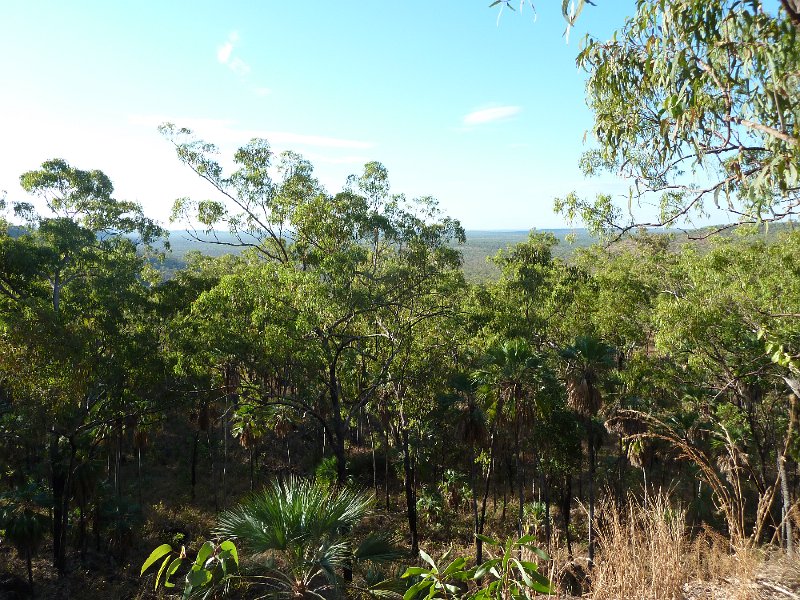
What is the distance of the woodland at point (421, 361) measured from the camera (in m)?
5.34

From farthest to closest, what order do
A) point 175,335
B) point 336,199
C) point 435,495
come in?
point 435,495 < point 336,199 < point 175,335

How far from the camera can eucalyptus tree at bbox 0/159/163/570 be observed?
39.1 ft

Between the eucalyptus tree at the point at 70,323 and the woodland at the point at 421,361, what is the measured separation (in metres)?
0.09

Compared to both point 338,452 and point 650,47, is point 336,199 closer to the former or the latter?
point 338,452

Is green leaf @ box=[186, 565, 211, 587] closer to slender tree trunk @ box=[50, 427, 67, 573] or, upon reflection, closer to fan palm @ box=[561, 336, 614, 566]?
fan palm @ box=[561, 336, 614, 566]

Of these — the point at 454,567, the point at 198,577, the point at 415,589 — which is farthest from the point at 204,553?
the point at 454,567

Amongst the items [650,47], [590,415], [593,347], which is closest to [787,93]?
[650,47]

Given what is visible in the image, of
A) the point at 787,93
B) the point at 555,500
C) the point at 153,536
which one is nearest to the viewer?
the point at 787,93

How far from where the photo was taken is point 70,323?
13.3 metres

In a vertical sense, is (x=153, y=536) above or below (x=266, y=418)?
below

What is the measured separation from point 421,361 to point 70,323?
33.8 ft

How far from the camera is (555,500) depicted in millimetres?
25953

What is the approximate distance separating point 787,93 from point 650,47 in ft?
5.89

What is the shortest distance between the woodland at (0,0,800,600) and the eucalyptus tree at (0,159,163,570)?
85mm
